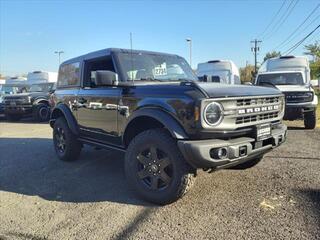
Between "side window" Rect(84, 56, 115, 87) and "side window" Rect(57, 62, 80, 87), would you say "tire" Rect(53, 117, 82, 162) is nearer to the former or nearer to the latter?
"side window" Rect(57, 62, 80, 87)

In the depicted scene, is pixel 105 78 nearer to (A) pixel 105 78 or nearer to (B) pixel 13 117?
(A) pixel 105 78

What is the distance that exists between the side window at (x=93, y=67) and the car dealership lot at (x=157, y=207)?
1552 millimetres

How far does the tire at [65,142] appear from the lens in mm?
6891

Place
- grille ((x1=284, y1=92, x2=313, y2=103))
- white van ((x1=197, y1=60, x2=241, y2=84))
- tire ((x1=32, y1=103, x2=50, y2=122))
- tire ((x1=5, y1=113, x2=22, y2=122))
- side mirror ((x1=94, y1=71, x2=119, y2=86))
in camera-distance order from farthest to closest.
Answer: white van ((x1=197, y1=60, x2=241, y2=84))
tire ((x1=5, y1=113, x2=22, y2=122))
tire ((x1=32, y1=103, x2=50, y2=122))
grille ((x1=284, y1=92, x2=313, y2=103))
side mirror ((x1=94, y1=71, x2=119, y2=86))

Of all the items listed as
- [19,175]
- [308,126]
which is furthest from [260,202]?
[308,126]

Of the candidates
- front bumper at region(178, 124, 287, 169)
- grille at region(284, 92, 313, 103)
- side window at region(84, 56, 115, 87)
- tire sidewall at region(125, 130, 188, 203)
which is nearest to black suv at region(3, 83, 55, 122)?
grille at region(284, 92, 313, 103)

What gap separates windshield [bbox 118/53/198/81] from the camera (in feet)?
18.0

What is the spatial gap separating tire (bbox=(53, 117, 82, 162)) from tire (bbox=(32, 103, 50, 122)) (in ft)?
32.6

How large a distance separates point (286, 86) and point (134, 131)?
8.82m

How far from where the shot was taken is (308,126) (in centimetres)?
1153

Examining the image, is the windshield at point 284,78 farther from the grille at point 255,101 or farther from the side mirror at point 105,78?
the side mirror at point 105,78

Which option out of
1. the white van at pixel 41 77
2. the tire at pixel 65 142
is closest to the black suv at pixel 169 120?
the tire at pixel 65 142

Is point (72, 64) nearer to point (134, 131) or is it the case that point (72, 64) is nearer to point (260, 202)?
point (134, 131)

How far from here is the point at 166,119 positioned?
436cm
